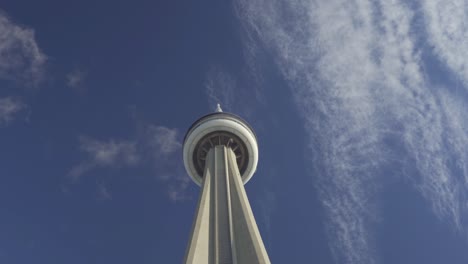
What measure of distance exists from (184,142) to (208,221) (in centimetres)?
1591

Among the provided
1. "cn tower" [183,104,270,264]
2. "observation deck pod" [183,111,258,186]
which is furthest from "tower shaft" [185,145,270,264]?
"observation deck pod" [183,111,258,186]

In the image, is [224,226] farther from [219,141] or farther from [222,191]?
[219,141]

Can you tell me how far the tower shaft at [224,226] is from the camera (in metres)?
27.2

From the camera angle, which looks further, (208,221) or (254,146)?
(254,146)

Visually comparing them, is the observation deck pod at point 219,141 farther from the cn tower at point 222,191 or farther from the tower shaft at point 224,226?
the tower shaft at point 224,226

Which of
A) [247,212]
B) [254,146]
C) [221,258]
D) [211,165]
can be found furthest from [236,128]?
[221,258]

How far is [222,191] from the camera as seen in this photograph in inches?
1405

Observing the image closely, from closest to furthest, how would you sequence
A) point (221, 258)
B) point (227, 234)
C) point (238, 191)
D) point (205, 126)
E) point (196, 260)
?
point (196, 260)
point (221, 258)
point (227, 234)
point (238, 191)
point (205, 126)

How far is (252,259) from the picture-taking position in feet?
86.1

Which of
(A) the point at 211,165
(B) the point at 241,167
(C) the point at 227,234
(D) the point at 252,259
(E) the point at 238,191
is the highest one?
(B) the point at 241,167

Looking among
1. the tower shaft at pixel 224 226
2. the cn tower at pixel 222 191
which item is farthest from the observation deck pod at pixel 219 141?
the tower shaft at pixel 224 226

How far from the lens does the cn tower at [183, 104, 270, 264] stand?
91.4 feet

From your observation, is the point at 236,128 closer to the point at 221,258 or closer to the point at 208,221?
Answer: the point at 208,221

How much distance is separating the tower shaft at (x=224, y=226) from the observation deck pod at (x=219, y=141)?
6256mm
